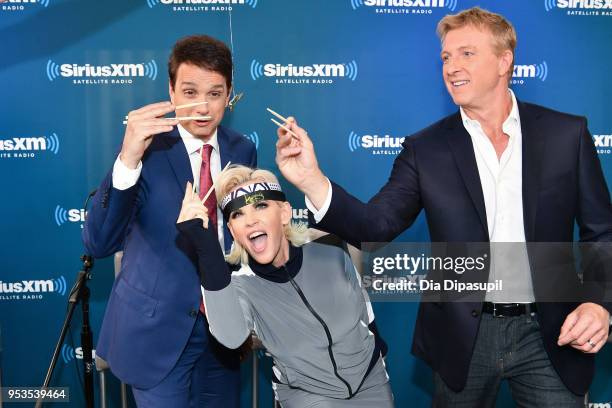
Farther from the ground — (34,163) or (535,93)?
(535,93)

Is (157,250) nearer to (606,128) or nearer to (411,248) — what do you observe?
(411,248)

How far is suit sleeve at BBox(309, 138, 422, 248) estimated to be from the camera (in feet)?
5.99

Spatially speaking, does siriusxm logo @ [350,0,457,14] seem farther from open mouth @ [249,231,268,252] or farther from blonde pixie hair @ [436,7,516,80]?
open mouth @ [249,231,268,252]

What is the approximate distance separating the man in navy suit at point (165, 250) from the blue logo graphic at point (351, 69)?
131cm

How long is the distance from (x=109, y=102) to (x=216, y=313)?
185cm

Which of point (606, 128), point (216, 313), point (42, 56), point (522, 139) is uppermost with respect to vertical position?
point (42, 56)

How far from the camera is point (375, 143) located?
363cm

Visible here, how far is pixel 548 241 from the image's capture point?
2.00m

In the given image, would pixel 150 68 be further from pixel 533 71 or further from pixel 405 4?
pixel 533 71

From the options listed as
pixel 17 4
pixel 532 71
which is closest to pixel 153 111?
pixel 17 4

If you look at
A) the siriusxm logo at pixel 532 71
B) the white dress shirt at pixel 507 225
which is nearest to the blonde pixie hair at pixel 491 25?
the white dress shirt at pixel 507 225

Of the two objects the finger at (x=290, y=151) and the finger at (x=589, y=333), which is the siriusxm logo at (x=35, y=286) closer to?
the finger at (x=290, y=151)

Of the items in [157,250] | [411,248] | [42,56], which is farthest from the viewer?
[411,248]

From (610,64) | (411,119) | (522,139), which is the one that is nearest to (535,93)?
(610,64)
